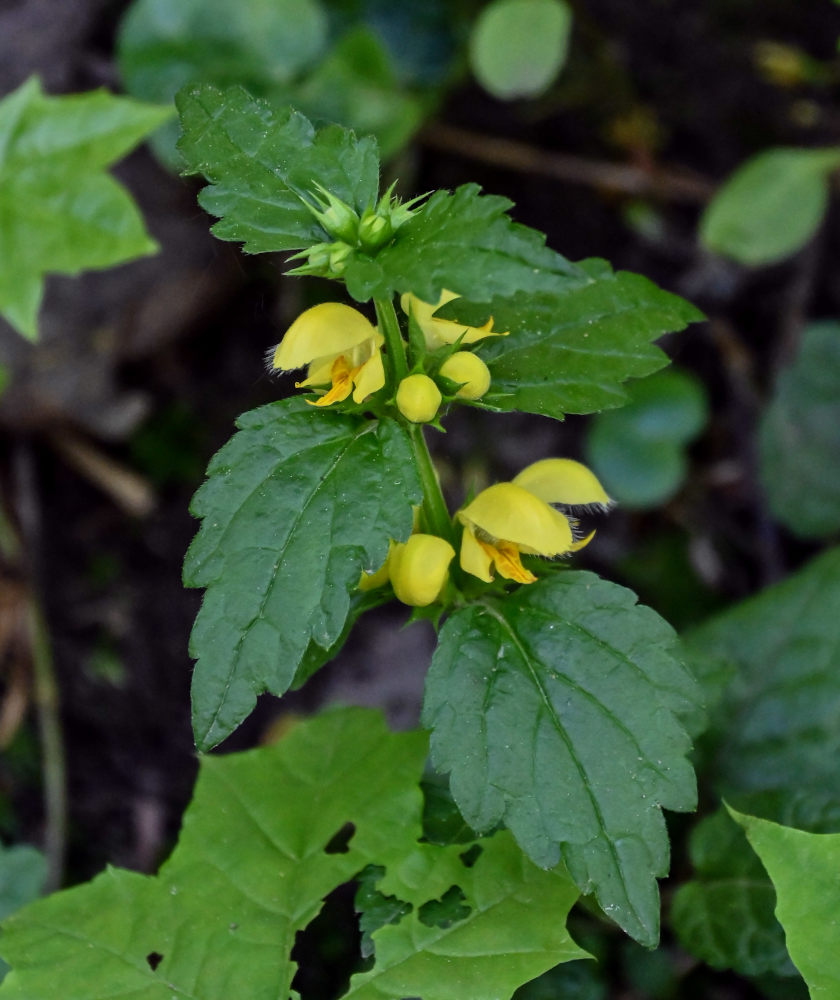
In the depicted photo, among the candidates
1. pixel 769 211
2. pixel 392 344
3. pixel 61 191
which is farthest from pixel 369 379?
pixel 769 211

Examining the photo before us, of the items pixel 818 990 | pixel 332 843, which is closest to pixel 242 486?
pixel 332 843

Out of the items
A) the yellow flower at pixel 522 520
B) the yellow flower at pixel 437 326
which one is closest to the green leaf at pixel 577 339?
the yellow flower at pixel 437 326

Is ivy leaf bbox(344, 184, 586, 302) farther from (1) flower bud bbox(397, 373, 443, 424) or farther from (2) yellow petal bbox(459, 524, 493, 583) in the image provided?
(2) yellow petal bbox(459, 524, 493, 583)

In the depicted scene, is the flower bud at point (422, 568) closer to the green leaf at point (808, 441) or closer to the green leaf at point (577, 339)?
the green leaf at point (577, 339)

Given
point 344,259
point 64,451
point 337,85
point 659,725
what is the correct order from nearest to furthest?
point 344,259, point 659,725, point 337,85, point 64,451

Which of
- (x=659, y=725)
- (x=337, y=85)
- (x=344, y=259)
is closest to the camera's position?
(x=344, y=259)

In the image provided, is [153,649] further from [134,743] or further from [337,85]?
[337,85]
